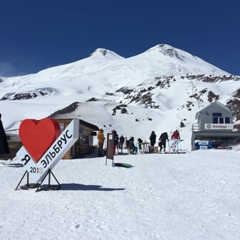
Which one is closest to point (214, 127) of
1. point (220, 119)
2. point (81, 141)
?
point (220, 119)

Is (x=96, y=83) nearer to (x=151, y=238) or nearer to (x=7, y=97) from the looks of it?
(x=7, y=97)

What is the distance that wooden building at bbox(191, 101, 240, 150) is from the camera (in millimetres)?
40906

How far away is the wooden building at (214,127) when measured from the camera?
40906mm

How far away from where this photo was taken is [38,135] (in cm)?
1001

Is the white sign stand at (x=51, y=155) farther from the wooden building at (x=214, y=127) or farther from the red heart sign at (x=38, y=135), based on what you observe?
the wooden building at (x=214, y=127)

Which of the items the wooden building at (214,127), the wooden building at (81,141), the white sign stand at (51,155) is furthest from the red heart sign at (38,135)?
the wooden building at (214,127)

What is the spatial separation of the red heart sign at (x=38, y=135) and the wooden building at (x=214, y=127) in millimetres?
31221

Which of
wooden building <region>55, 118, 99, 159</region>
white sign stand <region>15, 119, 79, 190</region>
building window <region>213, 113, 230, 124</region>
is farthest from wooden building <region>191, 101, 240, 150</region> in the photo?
white sign stand <region>15, 119, 79, 190</region>

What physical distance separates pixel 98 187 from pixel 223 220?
14.3 feet

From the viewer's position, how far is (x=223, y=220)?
7.06 meters

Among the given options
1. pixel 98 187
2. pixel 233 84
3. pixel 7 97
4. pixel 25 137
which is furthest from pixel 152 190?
pixel 7 97

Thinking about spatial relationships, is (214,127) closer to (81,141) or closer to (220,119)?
(220,119)

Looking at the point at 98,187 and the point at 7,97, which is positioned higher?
the point at 7,97

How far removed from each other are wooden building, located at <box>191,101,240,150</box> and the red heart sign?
3122cm
